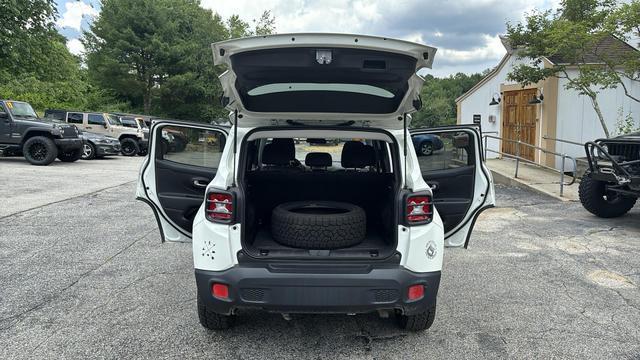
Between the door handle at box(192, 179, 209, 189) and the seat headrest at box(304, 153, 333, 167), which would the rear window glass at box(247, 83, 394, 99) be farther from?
the door handle at box(192, 179, 209, 189)

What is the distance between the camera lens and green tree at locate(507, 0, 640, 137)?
10133 mm

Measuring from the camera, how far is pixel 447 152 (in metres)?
5.12

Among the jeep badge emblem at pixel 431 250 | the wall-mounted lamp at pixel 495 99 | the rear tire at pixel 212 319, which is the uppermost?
the wall-mounted lamp at pixel 495 99

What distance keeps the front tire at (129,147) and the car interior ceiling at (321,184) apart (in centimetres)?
1752

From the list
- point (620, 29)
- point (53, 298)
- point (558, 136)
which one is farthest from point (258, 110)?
point (558, 136)

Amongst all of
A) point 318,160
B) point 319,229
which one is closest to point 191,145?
point 318,160

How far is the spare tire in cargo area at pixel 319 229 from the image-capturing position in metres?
3.15

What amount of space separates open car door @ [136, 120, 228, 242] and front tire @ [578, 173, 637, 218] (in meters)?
5.88

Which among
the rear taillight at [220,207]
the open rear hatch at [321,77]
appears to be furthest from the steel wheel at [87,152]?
the rear taillight at [220,207]

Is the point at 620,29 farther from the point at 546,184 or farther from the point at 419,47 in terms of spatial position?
the point at 419,47

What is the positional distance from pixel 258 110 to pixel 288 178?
0.72 m

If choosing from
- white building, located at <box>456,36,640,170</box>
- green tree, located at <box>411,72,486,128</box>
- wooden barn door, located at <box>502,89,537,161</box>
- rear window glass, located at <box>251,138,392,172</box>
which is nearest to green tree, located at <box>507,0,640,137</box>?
white building, located at <box>456,36,640,170</box>

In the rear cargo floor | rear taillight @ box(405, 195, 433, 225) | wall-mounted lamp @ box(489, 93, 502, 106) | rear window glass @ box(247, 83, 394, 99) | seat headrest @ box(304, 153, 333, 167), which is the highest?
wall-mounted lamp @ box(489, 93, 502, 106)

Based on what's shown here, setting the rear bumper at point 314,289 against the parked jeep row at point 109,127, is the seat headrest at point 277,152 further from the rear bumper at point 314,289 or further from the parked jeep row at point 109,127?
the parked jeep row at point 109,127
